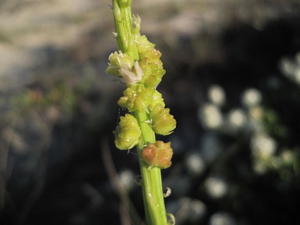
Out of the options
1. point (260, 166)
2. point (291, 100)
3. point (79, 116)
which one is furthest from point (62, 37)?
point (260, 166)

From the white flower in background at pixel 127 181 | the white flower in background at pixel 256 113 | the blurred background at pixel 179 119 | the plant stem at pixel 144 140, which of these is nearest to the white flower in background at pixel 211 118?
the blurred background at pixel 179 119

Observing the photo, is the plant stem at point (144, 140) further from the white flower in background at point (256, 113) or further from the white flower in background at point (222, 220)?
the white flower in background at point (256, 113)

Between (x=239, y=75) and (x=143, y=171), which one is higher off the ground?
(x=239, y=75)

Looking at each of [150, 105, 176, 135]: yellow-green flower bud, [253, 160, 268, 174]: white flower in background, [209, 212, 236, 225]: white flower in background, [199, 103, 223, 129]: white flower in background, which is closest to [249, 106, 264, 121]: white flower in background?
[199, 103, 223, 129]: white flower in background

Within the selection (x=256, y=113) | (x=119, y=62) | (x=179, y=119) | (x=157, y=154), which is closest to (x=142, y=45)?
(x=119, y=62)

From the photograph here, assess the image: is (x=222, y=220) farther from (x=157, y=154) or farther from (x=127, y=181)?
(x=157, y=154)

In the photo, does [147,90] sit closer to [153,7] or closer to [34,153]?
[34,153]

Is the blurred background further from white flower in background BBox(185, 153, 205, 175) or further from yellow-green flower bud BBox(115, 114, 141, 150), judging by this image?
yellow-green flower bud BBox(115, 114, 141, 150)
